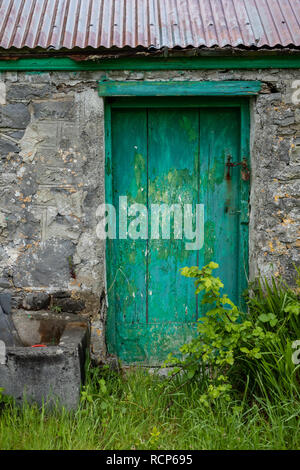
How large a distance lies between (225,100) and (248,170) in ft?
1.76

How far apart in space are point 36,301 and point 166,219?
44.5 inches

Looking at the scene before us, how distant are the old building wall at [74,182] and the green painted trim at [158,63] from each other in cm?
4

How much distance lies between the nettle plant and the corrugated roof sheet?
1579mm

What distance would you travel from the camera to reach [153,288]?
11.0 ft

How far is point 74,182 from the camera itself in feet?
10.2

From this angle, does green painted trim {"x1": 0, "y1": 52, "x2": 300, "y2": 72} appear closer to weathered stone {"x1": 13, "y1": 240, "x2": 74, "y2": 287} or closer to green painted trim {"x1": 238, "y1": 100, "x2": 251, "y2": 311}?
green painted trim {"x1": 238, "y1": 100, "x2": 251, "y2": 311}

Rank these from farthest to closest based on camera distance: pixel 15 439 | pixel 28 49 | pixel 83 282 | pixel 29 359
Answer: pixel 83 282 → pixel 28 49 → pixel 29 359 → pixel 15 439

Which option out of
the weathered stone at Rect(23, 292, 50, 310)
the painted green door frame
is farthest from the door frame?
the weathered stone at Rect(23, 292, 50, 310)

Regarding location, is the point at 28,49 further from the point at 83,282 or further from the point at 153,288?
the point at 153,288

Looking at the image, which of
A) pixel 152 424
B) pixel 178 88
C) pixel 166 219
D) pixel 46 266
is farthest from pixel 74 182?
pixel 152 424

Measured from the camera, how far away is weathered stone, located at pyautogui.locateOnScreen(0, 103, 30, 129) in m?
3.06

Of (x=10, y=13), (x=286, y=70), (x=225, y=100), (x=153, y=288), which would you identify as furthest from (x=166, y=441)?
(x=10, y=13)

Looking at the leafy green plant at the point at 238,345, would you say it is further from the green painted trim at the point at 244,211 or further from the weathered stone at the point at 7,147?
the weathered stone at the point at 7,147

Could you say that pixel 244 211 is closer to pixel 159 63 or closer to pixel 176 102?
pixel 176 102
